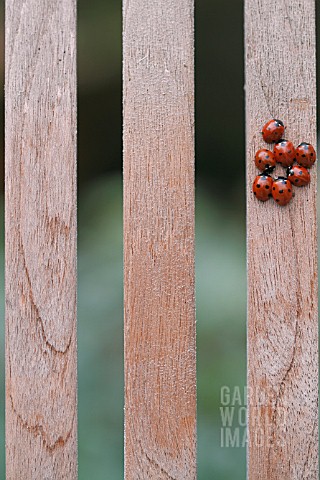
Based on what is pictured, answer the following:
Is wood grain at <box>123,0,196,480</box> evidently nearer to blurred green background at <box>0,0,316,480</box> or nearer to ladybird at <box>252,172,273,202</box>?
ladybird at <box>252,172,273,202</box>

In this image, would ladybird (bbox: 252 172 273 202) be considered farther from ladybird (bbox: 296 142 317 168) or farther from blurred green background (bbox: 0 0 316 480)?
blurred green background (bbox: 0 0 316 480)

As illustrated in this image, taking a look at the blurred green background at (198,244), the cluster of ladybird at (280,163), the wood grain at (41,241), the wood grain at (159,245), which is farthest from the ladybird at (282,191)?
the blurred green background at (198,244)

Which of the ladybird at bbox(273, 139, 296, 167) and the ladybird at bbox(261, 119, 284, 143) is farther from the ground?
the ladybird at bbox(261, 119, 284, 143)

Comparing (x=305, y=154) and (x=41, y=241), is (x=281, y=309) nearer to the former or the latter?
(x=305, y=154)

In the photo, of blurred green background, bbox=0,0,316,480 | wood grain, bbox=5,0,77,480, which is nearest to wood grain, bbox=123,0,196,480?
wood grain, bbox=5,0,77,480

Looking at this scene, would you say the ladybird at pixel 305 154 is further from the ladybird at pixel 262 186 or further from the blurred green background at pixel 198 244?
the blurred green background at pixel 198 244

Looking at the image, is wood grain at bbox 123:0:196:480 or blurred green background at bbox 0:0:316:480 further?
blurred green background at bbox 0:0:316:480

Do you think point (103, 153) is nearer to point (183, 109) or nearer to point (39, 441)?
point (183, 109)

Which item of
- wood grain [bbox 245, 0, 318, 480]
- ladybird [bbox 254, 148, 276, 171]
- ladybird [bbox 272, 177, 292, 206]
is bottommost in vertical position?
wood grain [bbox 245, 0, 318, 480]

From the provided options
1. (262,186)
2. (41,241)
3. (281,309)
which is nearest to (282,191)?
(262,186)
